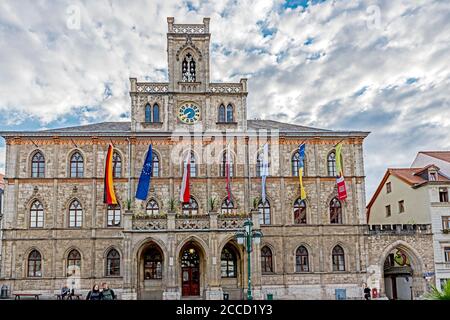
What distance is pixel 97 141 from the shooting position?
3384cm

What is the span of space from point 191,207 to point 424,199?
16168mm

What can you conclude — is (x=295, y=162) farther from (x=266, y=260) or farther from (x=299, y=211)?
(x=266, y=260)

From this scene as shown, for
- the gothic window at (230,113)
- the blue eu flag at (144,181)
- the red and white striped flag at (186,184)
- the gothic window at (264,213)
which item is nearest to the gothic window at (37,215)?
the blue eu flag at (144,181)

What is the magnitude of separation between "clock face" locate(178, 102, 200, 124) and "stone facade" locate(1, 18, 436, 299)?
0.26 metres

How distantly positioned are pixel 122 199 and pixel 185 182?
4518mm

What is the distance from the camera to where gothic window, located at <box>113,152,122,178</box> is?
33.8m

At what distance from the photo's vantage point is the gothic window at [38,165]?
33.4m

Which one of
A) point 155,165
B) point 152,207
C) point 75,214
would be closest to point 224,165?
point 155,165

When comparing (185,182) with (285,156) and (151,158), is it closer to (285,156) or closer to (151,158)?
(151,158)

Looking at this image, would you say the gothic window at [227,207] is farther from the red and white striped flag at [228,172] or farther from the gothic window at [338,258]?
the gothic window at [338,258]

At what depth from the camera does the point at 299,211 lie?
34.3 meters

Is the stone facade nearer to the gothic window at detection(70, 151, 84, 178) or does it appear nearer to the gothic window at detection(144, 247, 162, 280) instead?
the gothic window at detection(144, 247, 162, 280)
